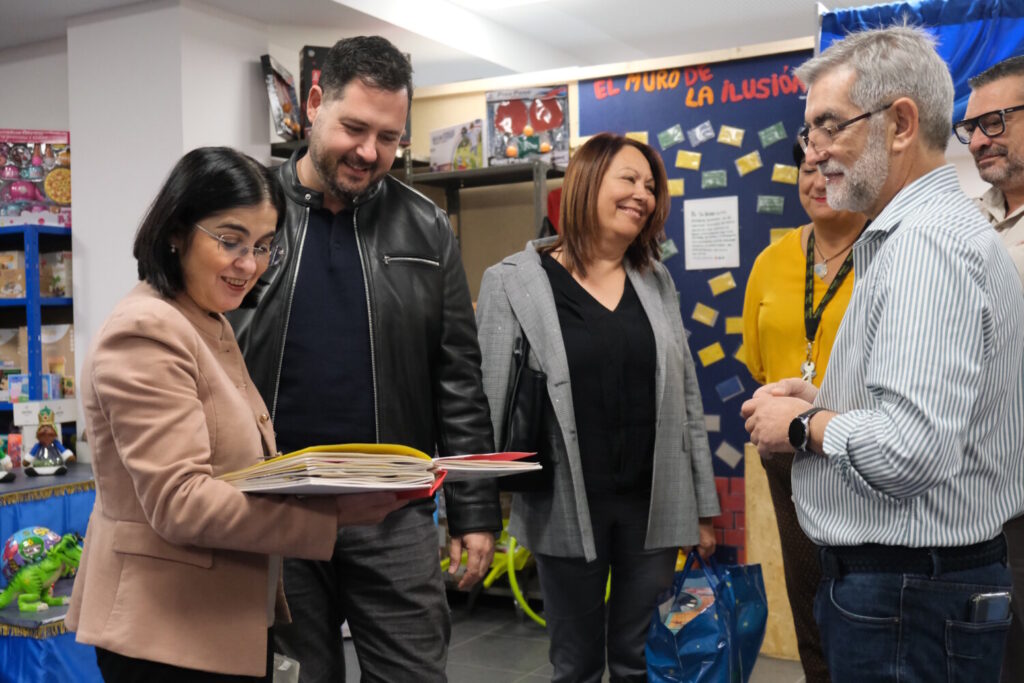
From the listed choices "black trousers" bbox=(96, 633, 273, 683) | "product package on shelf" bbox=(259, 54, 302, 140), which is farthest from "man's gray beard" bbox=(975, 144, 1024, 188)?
"product package on shelf" bbox=(259, 54, 302, 140)

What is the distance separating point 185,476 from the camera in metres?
1.37

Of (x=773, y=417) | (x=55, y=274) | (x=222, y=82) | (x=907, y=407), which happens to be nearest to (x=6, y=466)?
(x=55, y=274)

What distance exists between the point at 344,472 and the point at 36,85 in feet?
16.0

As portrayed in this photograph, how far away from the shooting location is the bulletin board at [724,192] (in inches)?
176

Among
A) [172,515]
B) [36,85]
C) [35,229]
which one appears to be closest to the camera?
[172,515]

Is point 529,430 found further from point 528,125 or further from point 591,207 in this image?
point 528,125

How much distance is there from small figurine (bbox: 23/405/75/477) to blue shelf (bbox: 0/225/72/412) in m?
0.61

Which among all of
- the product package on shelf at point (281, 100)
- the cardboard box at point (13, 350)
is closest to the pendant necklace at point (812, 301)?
the product package on shelf at point (281, 100)

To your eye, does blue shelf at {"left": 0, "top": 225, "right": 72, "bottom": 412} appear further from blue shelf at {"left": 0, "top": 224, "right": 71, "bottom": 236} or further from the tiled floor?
the tiled floor

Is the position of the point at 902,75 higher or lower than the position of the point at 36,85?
lower

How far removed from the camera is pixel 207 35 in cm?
464

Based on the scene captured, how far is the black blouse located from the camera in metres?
2.59

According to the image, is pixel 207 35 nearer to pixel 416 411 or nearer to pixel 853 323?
pixel 416 411

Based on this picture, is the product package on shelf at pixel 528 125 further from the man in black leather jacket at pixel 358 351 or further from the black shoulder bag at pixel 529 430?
the man in black leather jacket at pixel 358 351
